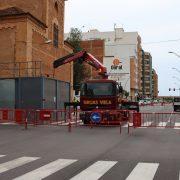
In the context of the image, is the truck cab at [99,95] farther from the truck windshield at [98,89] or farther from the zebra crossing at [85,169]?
the zebra crossing at [85,169]

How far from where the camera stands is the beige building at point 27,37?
1460 inches

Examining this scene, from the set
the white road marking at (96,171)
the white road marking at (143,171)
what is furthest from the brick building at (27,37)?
the white road marking at (143,171)

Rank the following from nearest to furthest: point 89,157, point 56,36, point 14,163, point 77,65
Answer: point 14,163 < point 89,157 < point 56,36 < point 77,65

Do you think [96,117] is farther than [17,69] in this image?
No

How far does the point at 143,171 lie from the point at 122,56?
471ft

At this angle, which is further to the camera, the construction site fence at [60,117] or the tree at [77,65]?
the tree at [77,65]

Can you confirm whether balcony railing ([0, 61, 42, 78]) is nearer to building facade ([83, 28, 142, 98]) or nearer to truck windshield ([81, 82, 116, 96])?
truck windshield ([81, 82, 116, 96])

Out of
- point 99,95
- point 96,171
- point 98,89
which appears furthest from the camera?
point 98,89

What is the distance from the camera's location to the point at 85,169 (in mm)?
10922

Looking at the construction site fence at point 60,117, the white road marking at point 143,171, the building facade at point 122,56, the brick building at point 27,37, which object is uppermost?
the building facade at point 122,56

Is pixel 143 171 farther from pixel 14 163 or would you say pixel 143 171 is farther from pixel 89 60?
pixel 89 60

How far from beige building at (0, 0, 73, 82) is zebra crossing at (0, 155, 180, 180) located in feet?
79.4

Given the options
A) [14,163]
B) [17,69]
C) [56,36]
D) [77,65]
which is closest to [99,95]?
[17,69]

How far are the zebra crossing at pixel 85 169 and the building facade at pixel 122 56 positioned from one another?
134 meters
